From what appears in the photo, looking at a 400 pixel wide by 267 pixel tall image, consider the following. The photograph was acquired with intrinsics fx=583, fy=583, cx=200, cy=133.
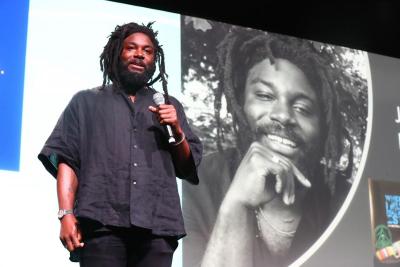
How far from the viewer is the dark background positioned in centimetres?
285

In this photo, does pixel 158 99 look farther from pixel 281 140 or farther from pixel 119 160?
pixel 281 140

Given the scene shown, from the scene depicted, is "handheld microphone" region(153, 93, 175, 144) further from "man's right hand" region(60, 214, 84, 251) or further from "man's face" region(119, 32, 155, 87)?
"man's right hand" region(60, 214, 84, 251)

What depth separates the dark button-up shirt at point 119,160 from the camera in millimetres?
1217

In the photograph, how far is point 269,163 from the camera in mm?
2580

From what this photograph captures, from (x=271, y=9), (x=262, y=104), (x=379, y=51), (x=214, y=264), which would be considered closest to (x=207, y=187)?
(x=214, y=264)

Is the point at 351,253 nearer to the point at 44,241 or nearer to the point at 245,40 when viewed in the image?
the point at 245,40

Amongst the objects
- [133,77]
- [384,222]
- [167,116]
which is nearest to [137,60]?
[133,77]

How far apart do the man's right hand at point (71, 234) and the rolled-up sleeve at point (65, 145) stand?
13 centimetres

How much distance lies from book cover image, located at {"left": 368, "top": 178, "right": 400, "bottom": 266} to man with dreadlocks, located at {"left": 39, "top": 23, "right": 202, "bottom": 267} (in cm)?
161

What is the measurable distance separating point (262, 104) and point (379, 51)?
3.36ft

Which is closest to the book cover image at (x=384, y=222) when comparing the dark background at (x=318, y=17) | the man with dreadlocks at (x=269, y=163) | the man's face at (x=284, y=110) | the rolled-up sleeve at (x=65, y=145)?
the man with dreadlocks at (x=269, y=163)

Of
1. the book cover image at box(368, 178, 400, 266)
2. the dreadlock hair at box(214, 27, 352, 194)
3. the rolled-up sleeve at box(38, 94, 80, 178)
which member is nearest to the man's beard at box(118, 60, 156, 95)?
the rolled-up sleeve at box(38, 94, 80, 178)

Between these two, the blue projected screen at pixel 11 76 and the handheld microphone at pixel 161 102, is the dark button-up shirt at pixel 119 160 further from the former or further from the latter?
the blue projected screen at pixel 11 76

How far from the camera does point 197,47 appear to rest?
2586 mm
